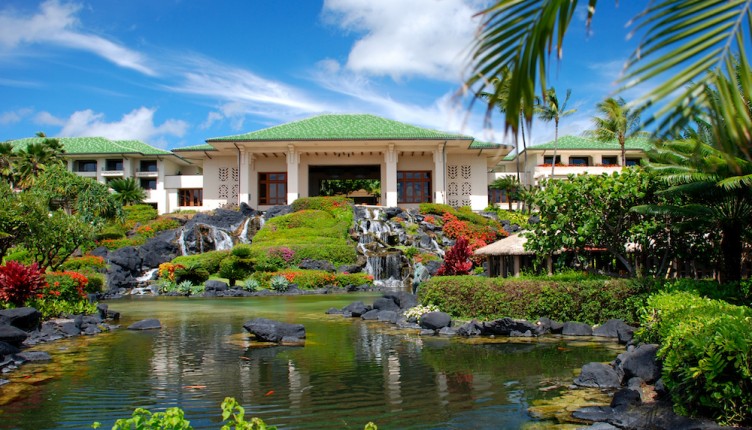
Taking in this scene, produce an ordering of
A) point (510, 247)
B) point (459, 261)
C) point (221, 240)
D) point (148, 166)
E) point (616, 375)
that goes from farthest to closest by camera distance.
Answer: point (148, 166)
point (221, 240)
point (510, 247)
point (459, 261)
point (616, 375)

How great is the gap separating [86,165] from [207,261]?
2969 cm

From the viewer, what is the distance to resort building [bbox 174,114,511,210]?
42.8 meters

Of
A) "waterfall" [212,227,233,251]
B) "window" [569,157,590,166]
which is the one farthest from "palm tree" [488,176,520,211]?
"waterfall" [212,227,233,251]

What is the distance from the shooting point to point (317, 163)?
1825 inches

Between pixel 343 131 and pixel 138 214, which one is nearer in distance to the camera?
pixel 138 214

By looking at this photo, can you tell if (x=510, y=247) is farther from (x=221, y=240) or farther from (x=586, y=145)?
(x=586, y=145)

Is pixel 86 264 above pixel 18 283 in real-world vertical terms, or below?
above

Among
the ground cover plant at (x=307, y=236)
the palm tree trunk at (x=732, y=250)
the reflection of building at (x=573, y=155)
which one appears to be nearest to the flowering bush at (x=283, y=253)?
→ the ground cover plant at (x=307, y=236)

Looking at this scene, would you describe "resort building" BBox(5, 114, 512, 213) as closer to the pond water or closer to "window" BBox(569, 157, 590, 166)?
"window" BBox(569, 157, 590, 166)

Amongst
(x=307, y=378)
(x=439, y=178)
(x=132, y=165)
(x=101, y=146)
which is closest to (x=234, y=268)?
(x=439, y=178)

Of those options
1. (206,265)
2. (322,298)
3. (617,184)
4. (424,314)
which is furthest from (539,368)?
(206,265)

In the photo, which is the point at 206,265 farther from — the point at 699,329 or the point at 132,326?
the point at 699,329

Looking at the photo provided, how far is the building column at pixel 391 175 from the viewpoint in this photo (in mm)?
43719

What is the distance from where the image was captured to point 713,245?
48.5 feet
